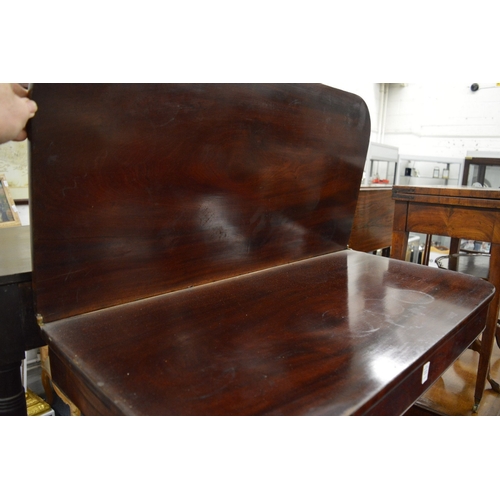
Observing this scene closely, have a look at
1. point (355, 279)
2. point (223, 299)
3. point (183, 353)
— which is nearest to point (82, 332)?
point (183, 353)

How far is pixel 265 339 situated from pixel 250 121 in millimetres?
489

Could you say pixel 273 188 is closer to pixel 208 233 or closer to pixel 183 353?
pixel 208 233

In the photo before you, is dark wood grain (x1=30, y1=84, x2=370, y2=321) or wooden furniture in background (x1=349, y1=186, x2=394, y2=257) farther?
wooden furniture in background (x1=349, y1=186, x2=394, y2=257)

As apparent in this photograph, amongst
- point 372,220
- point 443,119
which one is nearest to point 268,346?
point 372,220

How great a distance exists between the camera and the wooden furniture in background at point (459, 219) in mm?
1519

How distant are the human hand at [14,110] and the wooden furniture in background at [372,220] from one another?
6.16 ft

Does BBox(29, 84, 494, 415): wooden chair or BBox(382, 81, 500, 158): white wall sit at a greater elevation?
BBox(382, 81, 500, 158): white wall

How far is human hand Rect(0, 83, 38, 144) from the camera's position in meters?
0.54

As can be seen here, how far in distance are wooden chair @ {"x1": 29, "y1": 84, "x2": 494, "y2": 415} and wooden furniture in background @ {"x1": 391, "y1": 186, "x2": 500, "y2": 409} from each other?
1.72 feet

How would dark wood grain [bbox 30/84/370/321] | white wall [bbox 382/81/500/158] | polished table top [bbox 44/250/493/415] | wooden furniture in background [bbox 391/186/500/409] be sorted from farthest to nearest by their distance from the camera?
white wall [bbox 382/81/500/158]
wooden furniture in background [bbox 391/186/500/409]
dark wood grain [bbox 30/84/370/321]
polished table top [bbox 44/250/493/415]

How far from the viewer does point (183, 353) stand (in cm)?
63

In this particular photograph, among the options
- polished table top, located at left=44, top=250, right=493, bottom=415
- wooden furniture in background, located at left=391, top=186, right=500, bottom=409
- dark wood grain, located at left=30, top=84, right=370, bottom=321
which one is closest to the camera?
polished table top, located at left=44, top=250, right=493, bottom=415

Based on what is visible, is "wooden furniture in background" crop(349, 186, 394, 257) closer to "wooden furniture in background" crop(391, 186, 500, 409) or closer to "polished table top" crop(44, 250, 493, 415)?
"wooden furniture in background" crop(391, 186, 500, 409)

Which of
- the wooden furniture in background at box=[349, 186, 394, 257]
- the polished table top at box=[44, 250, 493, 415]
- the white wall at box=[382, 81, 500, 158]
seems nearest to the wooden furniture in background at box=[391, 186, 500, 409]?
the wooden furniture in background at box=[349, 186, 394, 257]
